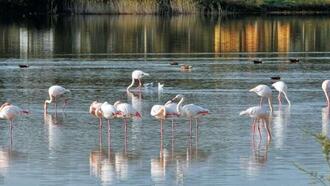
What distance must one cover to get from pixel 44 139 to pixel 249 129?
3802 millimetres

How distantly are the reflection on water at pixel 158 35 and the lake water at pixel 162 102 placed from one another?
0.11 meters

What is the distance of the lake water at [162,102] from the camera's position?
1527 centimetres

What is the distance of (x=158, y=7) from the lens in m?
73.6

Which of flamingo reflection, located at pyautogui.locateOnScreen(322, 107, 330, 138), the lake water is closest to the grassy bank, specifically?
the lake water

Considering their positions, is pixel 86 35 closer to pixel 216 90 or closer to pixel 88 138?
pixel 216 90

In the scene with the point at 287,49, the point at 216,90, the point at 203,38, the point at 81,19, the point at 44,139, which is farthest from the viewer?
the point at 81,19

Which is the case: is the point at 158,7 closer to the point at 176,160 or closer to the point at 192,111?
the point at 192,111

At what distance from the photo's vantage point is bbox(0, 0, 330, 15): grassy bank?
73375 millimetres

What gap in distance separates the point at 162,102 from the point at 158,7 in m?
49.9

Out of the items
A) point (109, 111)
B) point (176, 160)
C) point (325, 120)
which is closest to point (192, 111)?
point (109, 111)

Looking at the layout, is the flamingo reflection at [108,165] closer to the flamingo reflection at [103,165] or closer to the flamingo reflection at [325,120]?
the flamingo reflection at [103,165]

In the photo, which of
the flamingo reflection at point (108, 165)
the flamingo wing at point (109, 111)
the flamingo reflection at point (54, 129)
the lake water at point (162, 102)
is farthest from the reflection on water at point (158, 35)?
the flamingo reflection at point (108, 165)

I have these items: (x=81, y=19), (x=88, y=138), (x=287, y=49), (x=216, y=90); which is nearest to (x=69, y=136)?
(x=88, y=138)

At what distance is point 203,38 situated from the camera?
51.4 m
